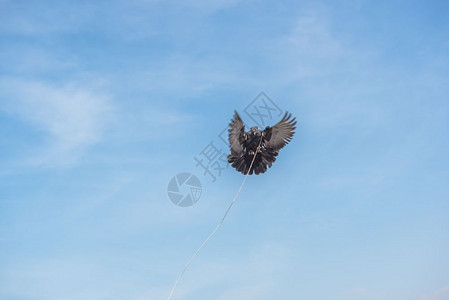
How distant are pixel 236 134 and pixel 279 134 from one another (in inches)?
Result: 77.9

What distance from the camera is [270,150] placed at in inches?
955

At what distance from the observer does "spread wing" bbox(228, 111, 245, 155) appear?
23.4m

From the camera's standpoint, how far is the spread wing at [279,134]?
24000 millimetres

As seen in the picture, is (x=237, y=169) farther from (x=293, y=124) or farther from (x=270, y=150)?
(x=293, y=124)

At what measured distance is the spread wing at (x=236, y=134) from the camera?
2342cm

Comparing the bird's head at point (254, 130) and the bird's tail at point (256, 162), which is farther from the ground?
the bird's head at point (254, 130)

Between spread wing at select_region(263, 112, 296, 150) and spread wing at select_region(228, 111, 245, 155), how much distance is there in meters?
1.12

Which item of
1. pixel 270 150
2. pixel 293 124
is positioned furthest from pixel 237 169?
pixel 293 124

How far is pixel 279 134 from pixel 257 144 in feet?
3.84

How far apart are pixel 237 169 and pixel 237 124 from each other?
A: 2129 mm

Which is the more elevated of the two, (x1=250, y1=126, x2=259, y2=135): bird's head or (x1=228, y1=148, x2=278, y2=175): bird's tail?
(x1=250, y1=126, x2=259, y2=135): bird's head

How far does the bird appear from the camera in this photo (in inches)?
932

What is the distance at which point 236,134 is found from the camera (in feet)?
77.9

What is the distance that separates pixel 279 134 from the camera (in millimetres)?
24250
